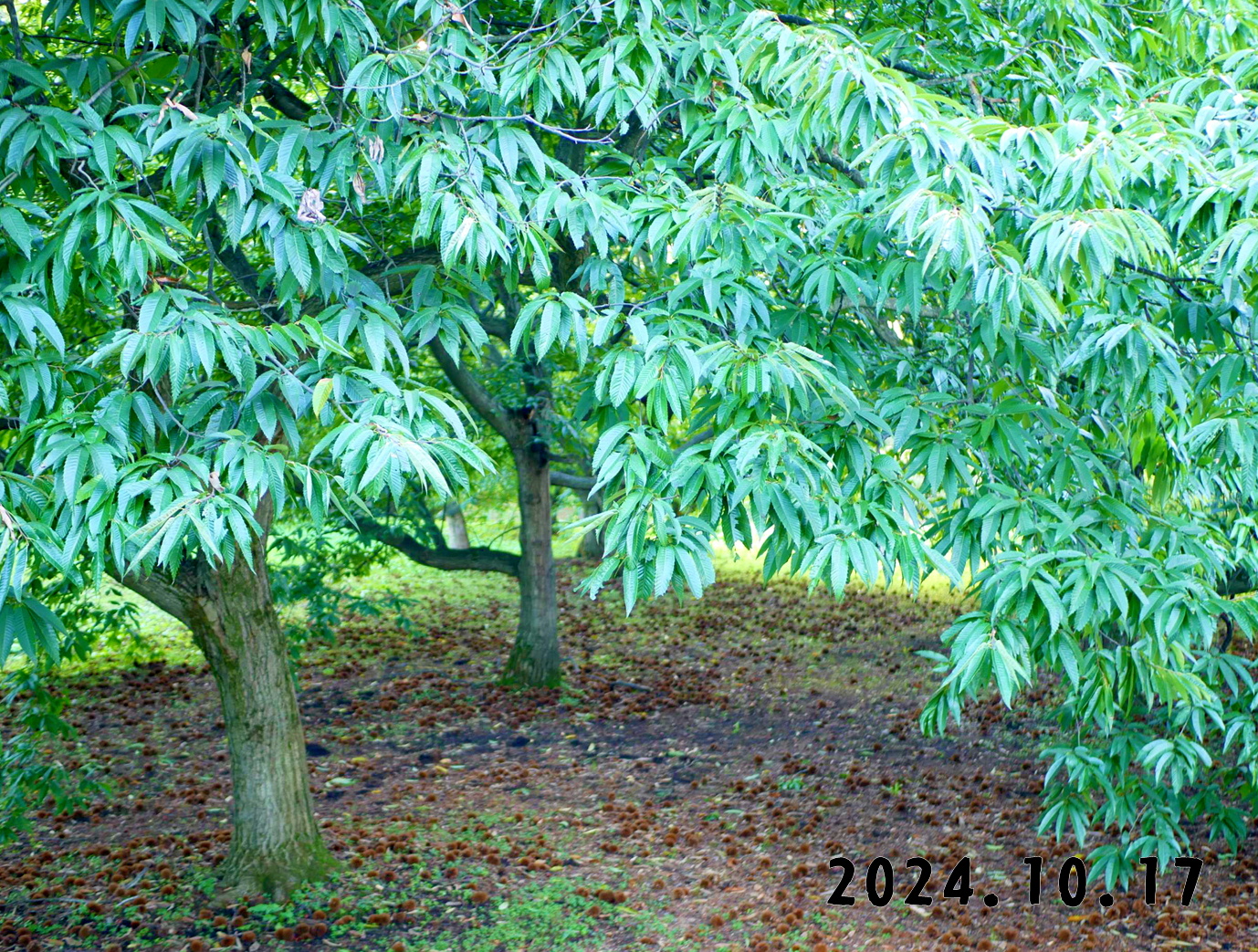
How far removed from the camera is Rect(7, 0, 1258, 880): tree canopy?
8.42ft

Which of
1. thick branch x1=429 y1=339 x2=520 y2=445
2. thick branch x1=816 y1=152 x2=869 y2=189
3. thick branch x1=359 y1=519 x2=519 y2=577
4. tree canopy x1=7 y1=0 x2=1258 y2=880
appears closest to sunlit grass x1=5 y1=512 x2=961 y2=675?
thick branch x1=359 y1=519 x2=519 y2=577

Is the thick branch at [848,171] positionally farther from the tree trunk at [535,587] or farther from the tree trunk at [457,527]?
the tree trunk at [457,527]

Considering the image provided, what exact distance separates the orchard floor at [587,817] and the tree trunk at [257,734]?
15 centimetres

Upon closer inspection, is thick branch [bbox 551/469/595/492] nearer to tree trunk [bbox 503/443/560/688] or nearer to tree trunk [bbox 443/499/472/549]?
tree trunk [bbox 503/443/560/688]

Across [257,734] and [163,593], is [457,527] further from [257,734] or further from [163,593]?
[163,593]

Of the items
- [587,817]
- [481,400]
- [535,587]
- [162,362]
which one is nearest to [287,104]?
[162,362]

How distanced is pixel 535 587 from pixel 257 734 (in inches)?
146

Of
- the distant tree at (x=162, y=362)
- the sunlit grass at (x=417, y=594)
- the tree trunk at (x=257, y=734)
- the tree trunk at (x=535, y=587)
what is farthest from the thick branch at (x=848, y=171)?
the sunlit grass at (x=417, y=594)

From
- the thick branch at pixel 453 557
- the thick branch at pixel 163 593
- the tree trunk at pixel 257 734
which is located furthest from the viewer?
the thick branch at pixel 453 557

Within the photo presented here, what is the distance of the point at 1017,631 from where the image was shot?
2.61 meters

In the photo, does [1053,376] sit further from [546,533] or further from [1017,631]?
[546,533]

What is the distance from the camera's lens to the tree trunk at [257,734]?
168 inches

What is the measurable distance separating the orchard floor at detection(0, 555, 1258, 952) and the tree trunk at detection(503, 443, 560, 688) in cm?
21

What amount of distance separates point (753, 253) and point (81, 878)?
13.0 feet
